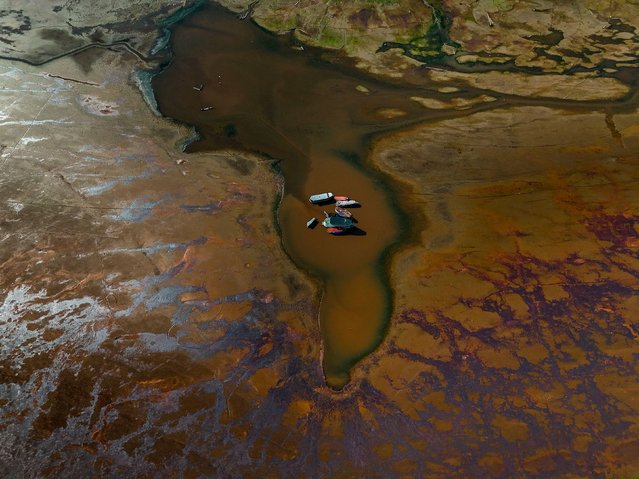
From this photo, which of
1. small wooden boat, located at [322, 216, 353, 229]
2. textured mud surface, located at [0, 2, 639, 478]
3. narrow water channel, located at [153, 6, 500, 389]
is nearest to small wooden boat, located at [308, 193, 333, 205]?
narrow water channel, located at [153, 6, 500, 389]

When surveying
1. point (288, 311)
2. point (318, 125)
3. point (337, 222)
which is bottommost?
point (288, 311)

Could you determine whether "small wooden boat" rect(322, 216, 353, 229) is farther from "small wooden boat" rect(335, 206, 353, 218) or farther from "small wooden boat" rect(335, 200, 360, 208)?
"small wooden boat" rect(335, 200, 360, 208)

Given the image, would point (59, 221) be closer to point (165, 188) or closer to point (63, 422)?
point (165, 188)

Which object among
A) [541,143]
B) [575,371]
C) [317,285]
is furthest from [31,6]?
[575,371]

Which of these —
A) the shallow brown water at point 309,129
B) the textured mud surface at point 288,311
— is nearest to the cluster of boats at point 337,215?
the shallow brown water at point 309,129

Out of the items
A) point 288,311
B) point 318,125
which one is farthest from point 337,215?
point 318,125

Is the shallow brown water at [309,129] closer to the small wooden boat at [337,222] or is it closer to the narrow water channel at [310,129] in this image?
the narrow water channel at [310,129]

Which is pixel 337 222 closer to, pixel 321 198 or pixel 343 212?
pixel 343 212
